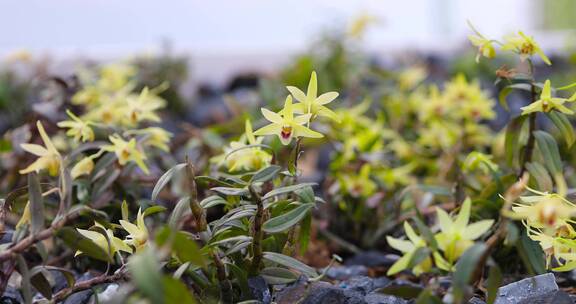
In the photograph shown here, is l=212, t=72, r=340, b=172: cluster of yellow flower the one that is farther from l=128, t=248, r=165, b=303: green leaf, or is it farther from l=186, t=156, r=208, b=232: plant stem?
l=128, t=248, r=165, b=303: green leaf

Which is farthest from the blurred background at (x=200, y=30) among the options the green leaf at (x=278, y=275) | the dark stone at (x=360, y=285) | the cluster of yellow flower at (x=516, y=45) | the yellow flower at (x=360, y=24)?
the green leaf at (x=278, y=275)

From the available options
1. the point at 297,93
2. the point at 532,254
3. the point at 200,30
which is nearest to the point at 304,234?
the point at 297,93

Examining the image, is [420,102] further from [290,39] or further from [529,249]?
[290,39]

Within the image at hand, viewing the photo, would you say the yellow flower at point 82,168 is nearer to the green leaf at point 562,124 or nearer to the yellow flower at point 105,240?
the yellow flower at point 105,240

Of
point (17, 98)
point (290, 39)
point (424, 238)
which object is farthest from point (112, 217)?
point (290, 39)

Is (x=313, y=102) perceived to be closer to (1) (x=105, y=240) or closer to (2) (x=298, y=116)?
(2) (x=298, y=116)

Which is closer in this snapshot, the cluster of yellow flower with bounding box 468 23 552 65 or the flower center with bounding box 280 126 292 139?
the flower center with bounding box 280 126 292 139

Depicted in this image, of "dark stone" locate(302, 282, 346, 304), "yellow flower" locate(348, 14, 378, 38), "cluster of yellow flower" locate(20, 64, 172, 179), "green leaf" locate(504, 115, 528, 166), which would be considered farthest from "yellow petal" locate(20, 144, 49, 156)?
"yellow flower" locate(348, 14, 378, 38)
